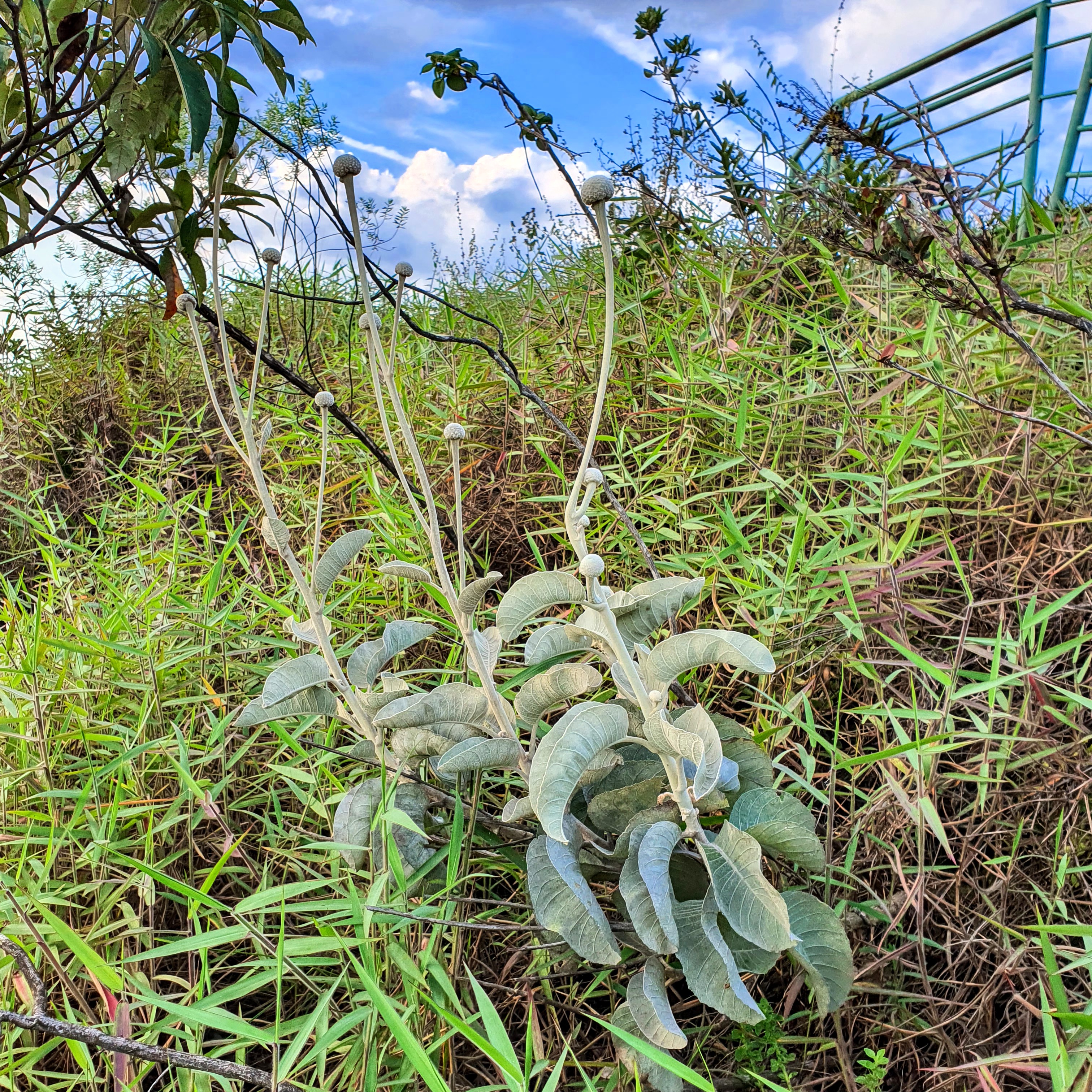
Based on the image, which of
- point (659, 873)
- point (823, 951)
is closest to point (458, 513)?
point (659, 873)

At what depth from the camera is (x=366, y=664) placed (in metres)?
1.19

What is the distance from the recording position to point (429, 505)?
103 centimetres

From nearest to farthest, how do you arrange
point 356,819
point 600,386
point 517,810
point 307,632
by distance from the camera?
point 600,386
point 517,810
point 356,819
point 307,632

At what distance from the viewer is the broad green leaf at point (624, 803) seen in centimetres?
104

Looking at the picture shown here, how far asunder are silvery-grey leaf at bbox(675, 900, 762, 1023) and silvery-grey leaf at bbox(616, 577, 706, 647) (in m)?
0.33

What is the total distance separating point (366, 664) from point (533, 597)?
0.32 metres

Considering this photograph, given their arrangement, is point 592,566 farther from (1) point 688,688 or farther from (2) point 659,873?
(1) point 688,688

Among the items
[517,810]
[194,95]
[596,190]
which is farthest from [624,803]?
[194,95]

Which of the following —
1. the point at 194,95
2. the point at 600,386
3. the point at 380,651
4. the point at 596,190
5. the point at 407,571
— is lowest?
the point at 380,651

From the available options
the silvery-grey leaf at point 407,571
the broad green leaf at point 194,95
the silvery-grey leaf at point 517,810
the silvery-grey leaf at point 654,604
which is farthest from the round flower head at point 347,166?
the silvery-grey leaf at point 517,810

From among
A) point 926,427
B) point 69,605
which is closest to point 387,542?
point 69,605

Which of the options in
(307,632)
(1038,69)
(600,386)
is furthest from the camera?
(1038,69)

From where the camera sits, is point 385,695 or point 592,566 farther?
point 385,695

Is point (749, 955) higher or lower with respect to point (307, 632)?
lower
